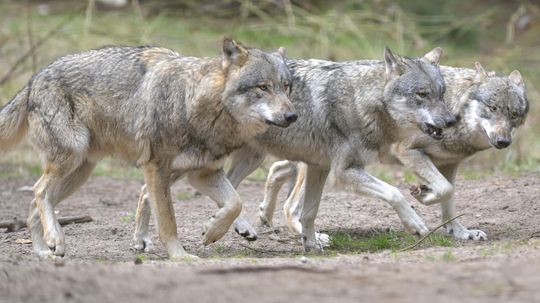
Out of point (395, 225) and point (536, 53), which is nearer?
point (395, 225)

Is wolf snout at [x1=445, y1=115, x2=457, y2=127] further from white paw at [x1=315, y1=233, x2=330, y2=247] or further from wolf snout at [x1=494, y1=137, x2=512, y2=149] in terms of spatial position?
white paw at [x1=315, y1=233, x2=330, y2=247]

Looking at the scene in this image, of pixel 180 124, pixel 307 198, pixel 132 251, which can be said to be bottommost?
pixel 132 251

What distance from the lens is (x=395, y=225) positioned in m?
9.34

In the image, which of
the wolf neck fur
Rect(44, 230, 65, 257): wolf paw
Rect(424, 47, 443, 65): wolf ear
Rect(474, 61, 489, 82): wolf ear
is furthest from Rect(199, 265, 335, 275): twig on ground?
Rect(474, 61, 489, 82): wolf ear

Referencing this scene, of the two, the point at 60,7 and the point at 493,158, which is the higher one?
the point at 60,7

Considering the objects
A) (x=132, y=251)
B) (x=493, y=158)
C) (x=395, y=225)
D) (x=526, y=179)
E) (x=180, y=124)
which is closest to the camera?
(x=180, y=124)

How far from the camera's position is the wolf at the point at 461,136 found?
8.36 m

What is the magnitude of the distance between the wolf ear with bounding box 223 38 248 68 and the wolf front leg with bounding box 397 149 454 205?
6.05 ft

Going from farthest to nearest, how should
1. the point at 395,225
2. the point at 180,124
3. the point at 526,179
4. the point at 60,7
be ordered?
the point at 60,7, the point at 526,179, the point at 395,225, the point at 180,124

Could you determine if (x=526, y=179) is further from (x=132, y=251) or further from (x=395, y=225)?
(x=132, y=251)

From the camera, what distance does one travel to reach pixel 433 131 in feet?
26.0

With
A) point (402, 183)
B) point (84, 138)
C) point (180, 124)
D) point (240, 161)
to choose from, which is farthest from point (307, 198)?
point (402, 183)

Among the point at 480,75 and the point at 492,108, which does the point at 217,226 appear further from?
the point at 480,75

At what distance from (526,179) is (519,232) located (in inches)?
102
